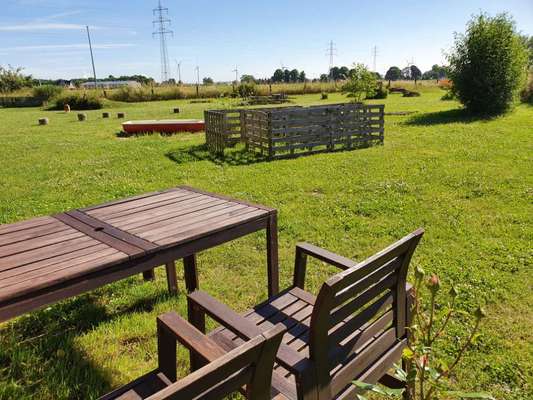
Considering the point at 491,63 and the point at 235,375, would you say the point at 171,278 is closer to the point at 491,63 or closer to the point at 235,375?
the point at 235,375

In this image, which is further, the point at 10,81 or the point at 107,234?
the point at 10,81

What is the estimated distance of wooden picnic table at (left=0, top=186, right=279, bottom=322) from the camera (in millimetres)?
1986

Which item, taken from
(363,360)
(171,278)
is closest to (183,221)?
(171,278)

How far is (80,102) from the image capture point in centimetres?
3306

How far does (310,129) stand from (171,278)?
835 centimetres

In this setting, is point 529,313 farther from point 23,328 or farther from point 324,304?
point 23,328

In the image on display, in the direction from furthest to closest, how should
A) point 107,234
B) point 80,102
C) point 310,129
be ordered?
point 80,102
point 310,129
point 107,234

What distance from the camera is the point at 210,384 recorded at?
1.17m

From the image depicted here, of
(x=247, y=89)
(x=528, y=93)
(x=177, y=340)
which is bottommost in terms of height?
(x=177, y=340)

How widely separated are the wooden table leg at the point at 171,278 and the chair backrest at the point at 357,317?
2.18m

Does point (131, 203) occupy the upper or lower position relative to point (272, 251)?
upper

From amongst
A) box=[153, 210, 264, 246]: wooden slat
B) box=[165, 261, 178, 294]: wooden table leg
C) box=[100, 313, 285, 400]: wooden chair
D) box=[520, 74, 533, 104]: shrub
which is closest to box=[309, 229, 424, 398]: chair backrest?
box=[100, 313, 285, 400]: wooden chair

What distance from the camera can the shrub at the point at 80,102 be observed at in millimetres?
32781

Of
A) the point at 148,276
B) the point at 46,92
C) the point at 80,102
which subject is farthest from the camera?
the point at 46,92
